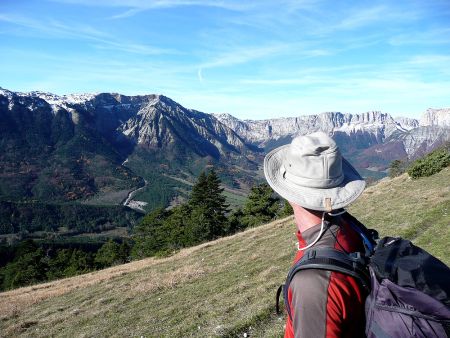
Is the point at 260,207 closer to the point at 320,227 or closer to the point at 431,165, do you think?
the point at 431,165

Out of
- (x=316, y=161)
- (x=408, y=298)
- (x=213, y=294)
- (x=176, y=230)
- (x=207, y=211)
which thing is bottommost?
(x=176, y=230)

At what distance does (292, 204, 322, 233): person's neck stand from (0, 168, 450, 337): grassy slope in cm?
737

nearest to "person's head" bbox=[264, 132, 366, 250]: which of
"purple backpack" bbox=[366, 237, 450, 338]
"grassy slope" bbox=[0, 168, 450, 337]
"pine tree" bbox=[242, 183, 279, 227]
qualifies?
"purple backpack" bbox=[366, 237, 450, 338]

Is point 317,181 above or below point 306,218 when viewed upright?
above

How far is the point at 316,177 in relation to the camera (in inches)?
145

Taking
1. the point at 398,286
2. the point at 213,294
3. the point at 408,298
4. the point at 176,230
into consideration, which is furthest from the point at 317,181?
the point at 176,230

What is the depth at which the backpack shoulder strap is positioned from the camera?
3.07 meters

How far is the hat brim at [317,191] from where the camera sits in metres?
3.61

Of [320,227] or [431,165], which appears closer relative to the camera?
[320,227]

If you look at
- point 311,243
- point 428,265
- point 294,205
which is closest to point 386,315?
point 428,265

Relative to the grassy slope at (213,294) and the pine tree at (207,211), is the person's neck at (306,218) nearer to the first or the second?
the grassy slope at (213,294)

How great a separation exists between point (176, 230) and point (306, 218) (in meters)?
70.7

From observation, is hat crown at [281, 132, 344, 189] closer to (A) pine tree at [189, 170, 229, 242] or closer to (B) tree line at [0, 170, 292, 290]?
(B) tree line at [0, 170, 292, 290]

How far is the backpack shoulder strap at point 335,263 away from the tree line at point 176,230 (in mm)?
55560
